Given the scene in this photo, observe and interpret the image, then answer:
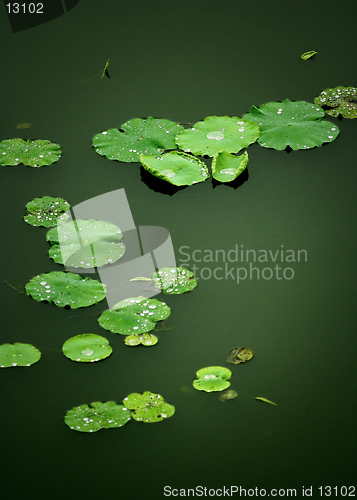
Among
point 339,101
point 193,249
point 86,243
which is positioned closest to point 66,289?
point 86,243

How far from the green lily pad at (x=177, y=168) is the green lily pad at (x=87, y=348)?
2.49 feet

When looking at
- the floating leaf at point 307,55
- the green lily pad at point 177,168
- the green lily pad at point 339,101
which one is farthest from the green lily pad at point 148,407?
the floating leaf at point 307,55

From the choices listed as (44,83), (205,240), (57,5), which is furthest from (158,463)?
(57,5)

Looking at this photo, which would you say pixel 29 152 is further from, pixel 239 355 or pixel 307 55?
pixel 307 55

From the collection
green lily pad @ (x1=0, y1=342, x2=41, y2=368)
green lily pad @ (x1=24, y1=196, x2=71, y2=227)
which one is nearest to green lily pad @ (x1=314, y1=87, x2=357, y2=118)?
green lily pad @ (x1=24, y1=196, x2=71, y2=227)

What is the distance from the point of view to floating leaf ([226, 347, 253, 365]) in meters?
1.80

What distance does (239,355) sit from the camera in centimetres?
181

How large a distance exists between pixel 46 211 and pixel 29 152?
38 centimetres

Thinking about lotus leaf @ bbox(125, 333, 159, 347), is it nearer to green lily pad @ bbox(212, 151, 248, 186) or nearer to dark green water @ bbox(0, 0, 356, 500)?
dark green water @ bbox(0, 0, 356, 500)

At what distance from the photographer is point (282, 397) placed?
1711mm

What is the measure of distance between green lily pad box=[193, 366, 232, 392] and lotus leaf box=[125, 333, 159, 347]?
181 mm

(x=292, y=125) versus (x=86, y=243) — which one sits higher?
(x=292, y=125)

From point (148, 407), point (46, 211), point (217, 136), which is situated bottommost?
point (148, 407)

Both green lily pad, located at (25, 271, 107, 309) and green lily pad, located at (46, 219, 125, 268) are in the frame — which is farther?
green lily pad, located at (46, 219, 125, 268)
